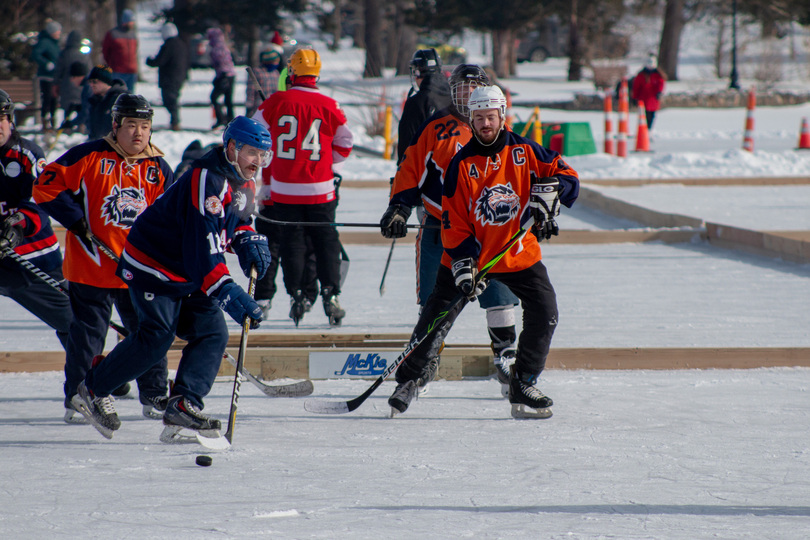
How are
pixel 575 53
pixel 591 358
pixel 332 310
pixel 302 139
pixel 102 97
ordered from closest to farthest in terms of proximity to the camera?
1. pixel 591 358
2. pixel 302 139
3. pixel 332 310
4. pixel 102 97
5. pixel 575 53

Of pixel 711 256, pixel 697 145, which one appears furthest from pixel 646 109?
pixel 711 256

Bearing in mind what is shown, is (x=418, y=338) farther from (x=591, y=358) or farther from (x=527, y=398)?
(x=591, y=358)

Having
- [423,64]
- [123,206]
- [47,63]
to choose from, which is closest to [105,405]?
[123,206]

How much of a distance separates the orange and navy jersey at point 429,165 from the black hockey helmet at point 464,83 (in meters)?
0.11

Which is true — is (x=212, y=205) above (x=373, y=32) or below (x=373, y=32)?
below

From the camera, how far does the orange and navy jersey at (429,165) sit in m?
4.39

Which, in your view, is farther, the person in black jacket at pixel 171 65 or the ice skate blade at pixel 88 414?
the person in black jacket at pixel 171 65

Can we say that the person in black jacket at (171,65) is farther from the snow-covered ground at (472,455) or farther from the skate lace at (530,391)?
the skate lace at (530,391)

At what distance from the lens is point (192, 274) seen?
11.7ft

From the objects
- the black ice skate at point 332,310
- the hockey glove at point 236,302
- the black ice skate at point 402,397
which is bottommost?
the black ice skate at point 332,310

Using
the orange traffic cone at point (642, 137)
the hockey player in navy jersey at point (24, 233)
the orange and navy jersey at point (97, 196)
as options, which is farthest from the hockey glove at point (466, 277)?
the orange traffic cone at point (642, 137)

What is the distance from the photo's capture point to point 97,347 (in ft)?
13.3

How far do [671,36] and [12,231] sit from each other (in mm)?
30622

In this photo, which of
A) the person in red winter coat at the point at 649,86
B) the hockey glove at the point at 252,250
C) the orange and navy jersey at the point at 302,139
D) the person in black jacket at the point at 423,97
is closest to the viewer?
the hockey glove at the point at 252,250
